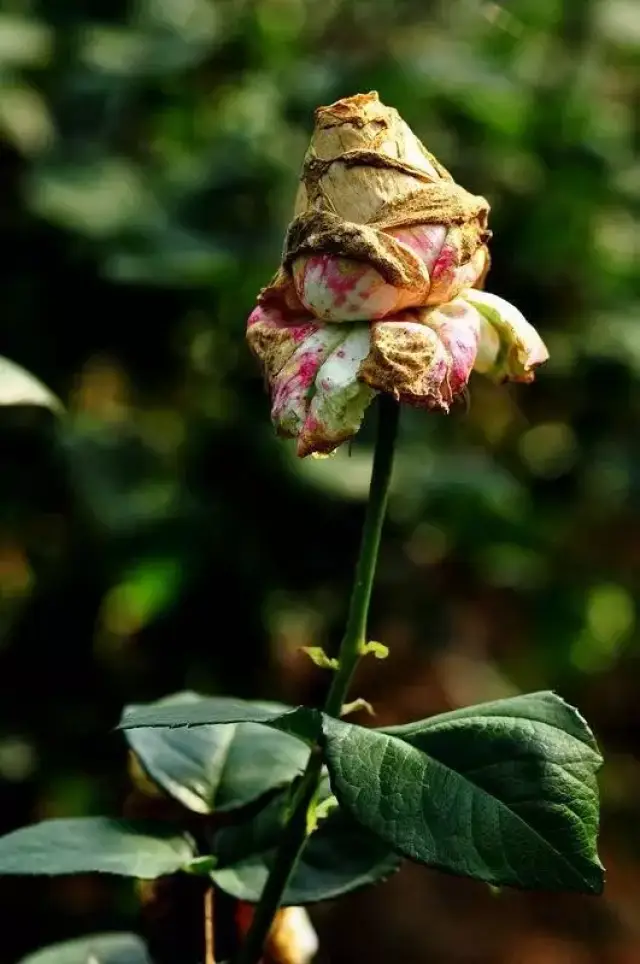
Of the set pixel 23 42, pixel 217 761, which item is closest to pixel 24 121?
pixel 23 42

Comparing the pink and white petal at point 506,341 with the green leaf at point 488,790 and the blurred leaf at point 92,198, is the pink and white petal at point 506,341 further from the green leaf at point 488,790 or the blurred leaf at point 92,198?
the blurred leaf at point 92,198

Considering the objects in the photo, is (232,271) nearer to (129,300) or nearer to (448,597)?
(129,300)

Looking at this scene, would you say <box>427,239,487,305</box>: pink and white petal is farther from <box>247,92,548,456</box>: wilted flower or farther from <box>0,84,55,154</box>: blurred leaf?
<box>0,84,55,154</box>: blurred leaf

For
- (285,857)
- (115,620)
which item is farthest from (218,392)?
(285,857)

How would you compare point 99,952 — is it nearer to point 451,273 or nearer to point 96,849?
point 96,849

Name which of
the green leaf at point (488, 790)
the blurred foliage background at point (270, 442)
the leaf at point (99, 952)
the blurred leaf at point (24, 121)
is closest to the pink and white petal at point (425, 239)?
the green leaf at point (488, 790)

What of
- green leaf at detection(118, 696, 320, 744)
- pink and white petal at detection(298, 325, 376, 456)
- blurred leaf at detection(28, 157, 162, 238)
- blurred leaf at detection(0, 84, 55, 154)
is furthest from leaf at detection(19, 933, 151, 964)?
blurred leaf at detection(0, 84, 55, 154)
